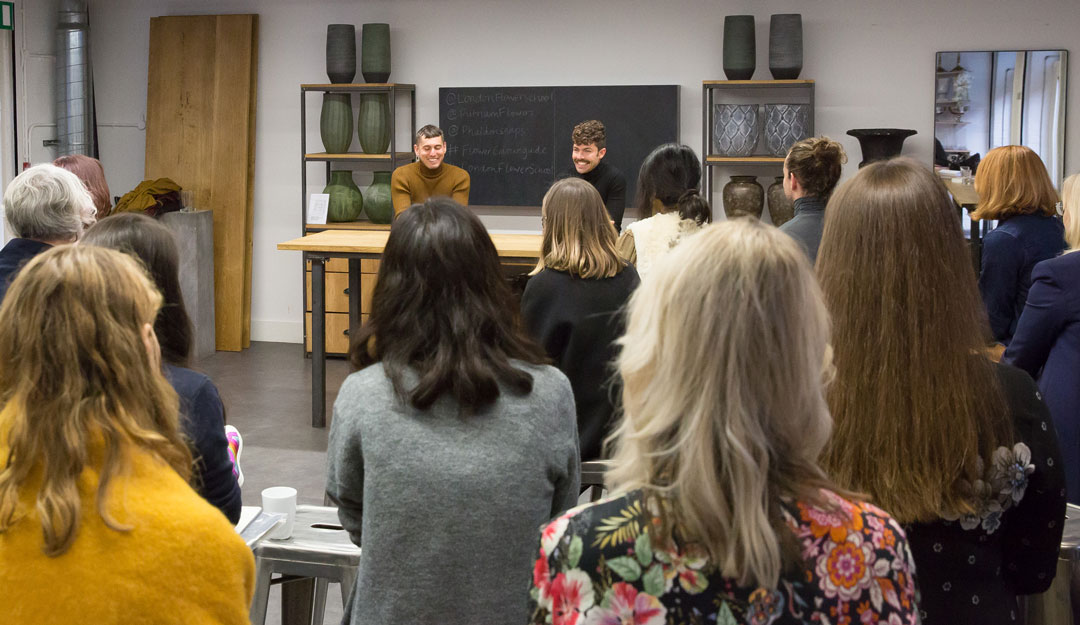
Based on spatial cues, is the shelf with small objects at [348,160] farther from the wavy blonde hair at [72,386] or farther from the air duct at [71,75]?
the wavy blonde hair at [72,386]

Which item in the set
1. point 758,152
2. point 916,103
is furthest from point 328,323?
point 916,103

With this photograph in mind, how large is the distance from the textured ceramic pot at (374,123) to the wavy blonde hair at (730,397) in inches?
243

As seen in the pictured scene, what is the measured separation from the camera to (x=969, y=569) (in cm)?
155

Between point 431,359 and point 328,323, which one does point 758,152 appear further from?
point 431,359

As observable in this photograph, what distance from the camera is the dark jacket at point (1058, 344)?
2.60m

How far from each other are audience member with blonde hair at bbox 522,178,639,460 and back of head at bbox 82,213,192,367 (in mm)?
1165

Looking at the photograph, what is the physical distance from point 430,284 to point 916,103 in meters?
5.55

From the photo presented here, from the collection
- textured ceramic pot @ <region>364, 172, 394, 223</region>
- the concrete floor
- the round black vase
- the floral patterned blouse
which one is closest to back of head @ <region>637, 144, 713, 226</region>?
the concrete floor

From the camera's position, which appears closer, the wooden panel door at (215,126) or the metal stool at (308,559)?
the metal stool at (308,559)

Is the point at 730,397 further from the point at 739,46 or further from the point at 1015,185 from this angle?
the point at 739,46

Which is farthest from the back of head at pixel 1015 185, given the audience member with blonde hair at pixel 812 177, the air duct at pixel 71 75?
the air duct at pixel 71 75

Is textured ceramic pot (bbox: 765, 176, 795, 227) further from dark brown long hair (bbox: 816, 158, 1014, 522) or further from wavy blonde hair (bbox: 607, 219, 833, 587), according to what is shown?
wavy blonde hair (bbox: 607, 219, 833, 587)

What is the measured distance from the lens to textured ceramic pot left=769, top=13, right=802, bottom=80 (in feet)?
21.0

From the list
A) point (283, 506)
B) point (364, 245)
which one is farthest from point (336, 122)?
point (283, 506)
